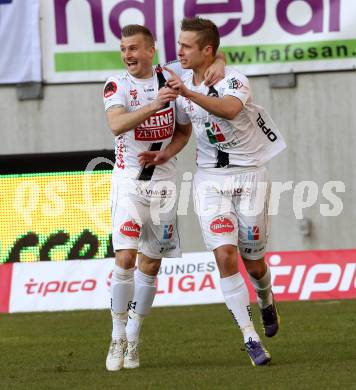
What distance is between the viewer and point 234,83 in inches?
347

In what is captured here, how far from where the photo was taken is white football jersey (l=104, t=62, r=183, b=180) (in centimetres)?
906

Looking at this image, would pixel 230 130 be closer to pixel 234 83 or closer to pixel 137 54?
pixel 234 83

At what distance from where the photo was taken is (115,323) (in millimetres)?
8945

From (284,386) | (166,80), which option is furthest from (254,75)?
(284,386)

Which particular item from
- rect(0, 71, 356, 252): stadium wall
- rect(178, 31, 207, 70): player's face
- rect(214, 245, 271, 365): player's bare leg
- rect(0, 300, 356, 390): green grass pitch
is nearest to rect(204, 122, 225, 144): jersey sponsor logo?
rect(178, 31, 207, 70): player's face

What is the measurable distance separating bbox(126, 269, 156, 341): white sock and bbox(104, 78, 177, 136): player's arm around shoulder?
4.14ft

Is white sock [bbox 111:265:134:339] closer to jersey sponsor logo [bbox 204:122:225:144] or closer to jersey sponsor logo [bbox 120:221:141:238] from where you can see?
jersey sponsor logo [bbox 120:221:141:238]

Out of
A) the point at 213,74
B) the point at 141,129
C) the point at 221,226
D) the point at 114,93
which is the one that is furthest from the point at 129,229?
the point at 213,74

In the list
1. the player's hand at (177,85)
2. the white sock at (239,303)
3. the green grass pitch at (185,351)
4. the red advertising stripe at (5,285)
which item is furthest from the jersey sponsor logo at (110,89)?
the red advertising stripe at (5,285)

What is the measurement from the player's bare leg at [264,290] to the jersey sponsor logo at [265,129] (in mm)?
968

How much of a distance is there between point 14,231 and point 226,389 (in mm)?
7412

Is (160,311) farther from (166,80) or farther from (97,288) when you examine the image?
(166,80)

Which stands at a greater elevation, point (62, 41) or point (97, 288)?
point (62, 41)

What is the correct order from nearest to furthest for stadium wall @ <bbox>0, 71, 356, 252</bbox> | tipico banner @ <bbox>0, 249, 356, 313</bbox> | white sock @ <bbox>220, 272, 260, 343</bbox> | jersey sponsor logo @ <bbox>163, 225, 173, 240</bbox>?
white sock @ <bbox>220, 272, 260, 343</bbox>, jersey sponsor logo @ <bbox>163, 225, 173, 240</bbox>, tipico banner @ <bbox>0, 249, 356, 313</bbox>, stadium wall @ <bbox>0, 71, 356, 252</bbox>
